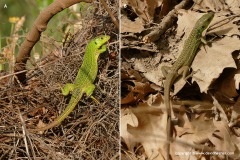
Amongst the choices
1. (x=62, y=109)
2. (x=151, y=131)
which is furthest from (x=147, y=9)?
(x=62, y=109)

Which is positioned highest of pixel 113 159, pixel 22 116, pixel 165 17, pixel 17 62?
pixel 165 17

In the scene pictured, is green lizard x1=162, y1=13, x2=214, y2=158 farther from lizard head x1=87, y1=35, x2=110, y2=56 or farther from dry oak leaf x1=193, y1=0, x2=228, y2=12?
lizard head x1=87, y1=35, x2=110, y2=56

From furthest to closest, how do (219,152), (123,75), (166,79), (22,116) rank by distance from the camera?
(22,116), (123,75), (166,79), (219,152)

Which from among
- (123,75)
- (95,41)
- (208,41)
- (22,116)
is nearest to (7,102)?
(22,116)

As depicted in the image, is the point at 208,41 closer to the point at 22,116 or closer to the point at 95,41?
the point at 95,41

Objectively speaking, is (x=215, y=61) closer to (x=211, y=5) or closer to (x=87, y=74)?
(x=211, y=5)

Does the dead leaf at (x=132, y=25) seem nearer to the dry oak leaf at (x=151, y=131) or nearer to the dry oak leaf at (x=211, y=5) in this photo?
the dry oak leaf at (x=211, y=5)

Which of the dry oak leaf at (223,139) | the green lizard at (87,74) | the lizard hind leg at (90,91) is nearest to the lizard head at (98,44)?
the green lizard at (87,74)

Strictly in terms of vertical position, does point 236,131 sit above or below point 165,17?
below
